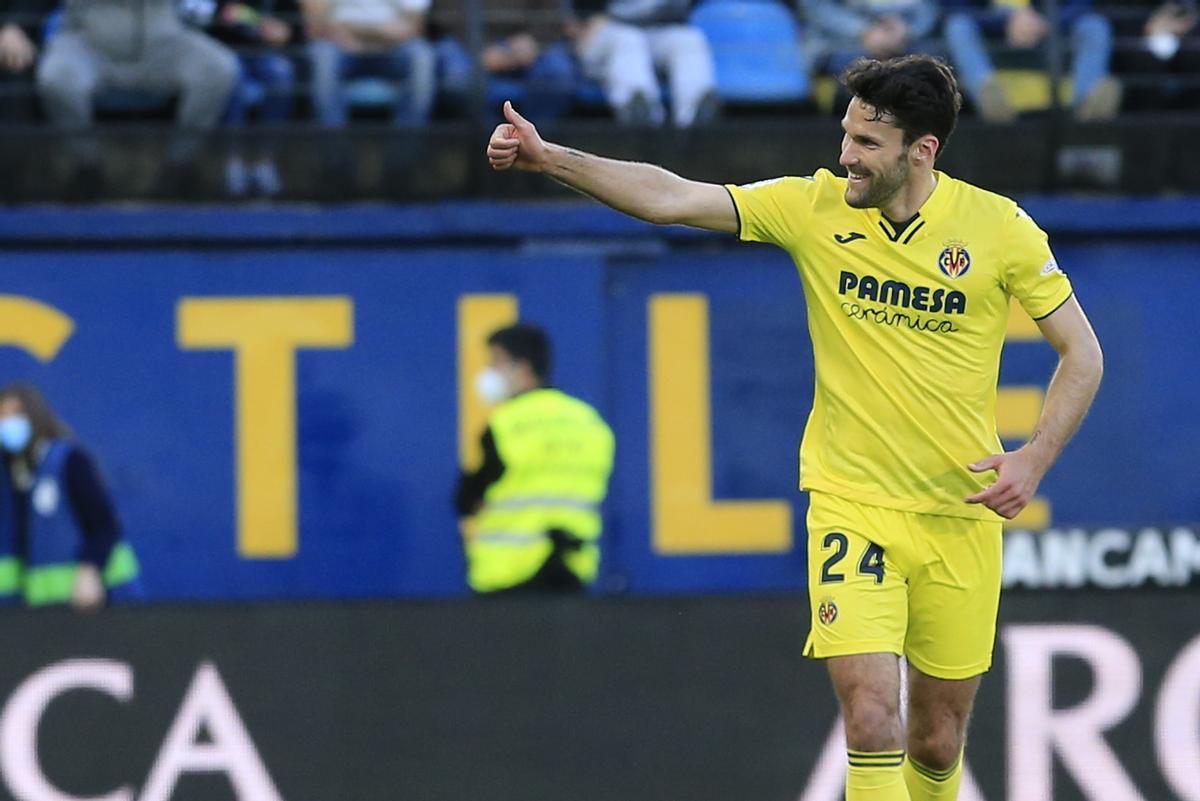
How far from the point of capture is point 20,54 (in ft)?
36.5

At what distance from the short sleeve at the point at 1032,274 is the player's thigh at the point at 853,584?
681 millimetres

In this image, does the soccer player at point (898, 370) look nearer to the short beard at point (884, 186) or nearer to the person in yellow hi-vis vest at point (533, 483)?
the short beard at point (884, 186)

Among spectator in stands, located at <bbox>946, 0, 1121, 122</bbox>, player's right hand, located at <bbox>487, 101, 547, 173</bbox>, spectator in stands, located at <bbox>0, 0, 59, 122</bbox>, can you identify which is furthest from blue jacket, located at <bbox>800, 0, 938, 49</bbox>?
player's right hand, located at <bbox>487, 101, 547, 173</bbox>

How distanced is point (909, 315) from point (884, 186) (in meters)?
0.36

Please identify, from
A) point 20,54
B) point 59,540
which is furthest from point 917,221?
point 20,54

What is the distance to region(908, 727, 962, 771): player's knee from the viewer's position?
6.03m

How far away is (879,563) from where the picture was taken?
5.75m

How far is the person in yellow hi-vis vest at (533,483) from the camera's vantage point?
8.45m

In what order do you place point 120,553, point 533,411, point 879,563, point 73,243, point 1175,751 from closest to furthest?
point 879,563, point 1175,751, point 533,411, point 120,553, point 73,243

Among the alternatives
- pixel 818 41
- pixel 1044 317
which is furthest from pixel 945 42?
pixel 1044 317

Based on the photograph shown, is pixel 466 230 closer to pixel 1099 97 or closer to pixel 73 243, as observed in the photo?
pixel 73 243

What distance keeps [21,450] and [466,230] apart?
2.96m

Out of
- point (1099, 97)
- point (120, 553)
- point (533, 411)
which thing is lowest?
point (120, 553)

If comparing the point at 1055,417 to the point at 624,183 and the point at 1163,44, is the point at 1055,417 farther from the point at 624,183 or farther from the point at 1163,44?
the point at 1163,44
